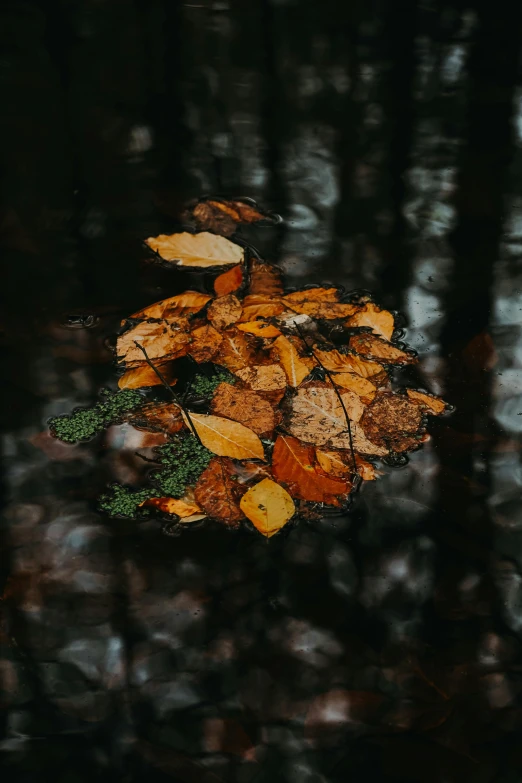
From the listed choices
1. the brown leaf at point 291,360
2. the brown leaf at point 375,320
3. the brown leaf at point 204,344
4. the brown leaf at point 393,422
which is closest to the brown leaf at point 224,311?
the brown leaf at point 204,344

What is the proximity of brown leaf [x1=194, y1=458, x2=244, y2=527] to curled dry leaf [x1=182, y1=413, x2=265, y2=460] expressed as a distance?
0.12 feet

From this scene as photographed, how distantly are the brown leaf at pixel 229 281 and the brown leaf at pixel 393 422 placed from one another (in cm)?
59

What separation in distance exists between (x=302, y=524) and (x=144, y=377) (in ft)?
1.91

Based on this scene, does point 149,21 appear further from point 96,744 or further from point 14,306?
point 96,744

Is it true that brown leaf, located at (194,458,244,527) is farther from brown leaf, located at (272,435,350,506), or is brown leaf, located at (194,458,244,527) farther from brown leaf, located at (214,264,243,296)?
brown leaf, located at (214,264,243,296)

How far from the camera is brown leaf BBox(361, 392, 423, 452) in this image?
1.69m

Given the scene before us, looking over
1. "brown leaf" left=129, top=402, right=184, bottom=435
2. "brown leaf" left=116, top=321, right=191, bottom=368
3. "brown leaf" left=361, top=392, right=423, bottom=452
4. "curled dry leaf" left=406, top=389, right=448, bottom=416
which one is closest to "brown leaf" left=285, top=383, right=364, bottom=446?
"brown leaf" left=361, top=392, right=423, bottom=452

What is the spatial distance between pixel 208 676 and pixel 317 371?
0.80 metres

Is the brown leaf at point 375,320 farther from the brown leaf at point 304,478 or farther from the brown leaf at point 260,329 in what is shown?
the brown leaf at point 304,478

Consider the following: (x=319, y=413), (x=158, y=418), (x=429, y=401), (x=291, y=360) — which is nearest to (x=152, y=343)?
(x=158, y=418)

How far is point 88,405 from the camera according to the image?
1.79m

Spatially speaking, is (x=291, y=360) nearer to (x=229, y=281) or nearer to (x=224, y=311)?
(x=224, y=311)

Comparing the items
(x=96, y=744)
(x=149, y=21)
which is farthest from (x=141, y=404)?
(x=149, y=21)

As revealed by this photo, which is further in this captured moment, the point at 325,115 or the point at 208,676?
the point at 325,115
